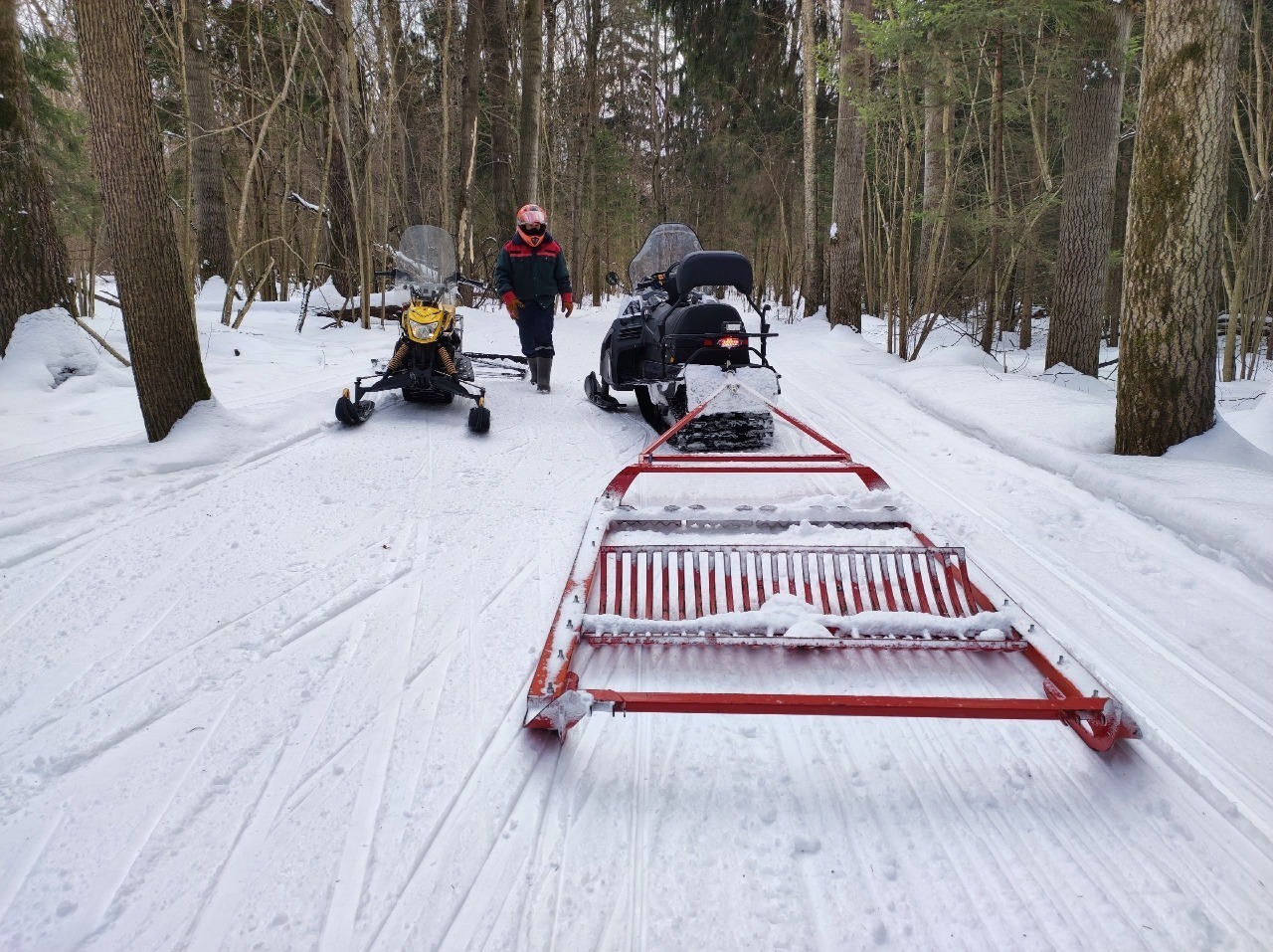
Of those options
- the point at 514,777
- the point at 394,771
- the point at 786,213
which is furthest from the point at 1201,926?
the point at 786,213

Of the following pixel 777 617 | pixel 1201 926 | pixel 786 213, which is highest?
pixel 786 213

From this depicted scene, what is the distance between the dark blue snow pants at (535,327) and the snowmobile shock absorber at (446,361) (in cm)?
151

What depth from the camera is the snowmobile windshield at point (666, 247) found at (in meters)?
7.02

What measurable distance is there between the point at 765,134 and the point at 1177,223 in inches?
680

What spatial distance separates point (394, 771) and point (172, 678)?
3.09ft

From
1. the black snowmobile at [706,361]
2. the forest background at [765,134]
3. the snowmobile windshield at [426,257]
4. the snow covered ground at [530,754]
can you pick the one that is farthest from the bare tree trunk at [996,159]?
the snowmobile windshield at [426,257]

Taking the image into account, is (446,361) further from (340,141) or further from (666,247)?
(340,141)

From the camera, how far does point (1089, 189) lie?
8.11 metres

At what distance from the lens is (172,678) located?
2.32 m

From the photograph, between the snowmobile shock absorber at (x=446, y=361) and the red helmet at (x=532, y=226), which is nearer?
the snowmobile shock absorber at (x=446, y=361)

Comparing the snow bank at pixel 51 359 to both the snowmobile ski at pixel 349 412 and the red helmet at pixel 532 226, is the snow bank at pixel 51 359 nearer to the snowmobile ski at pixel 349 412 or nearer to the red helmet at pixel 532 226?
the snowmobile ski at pixel 349 412

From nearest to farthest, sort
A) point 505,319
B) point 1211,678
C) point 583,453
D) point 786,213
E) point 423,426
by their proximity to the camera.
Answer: point 1211,678
point 583,453
point 423,426
point 505,319
point 786,213

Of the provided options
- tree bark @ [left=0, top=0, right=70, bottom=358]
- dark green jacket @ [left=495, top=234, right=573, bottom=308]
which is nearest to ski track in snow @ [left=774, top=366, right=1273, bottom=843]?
dark green jacket @ [left=495, top=234, right=573, bottom=308]

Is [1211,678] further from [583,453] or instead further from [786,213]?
[786,213]
